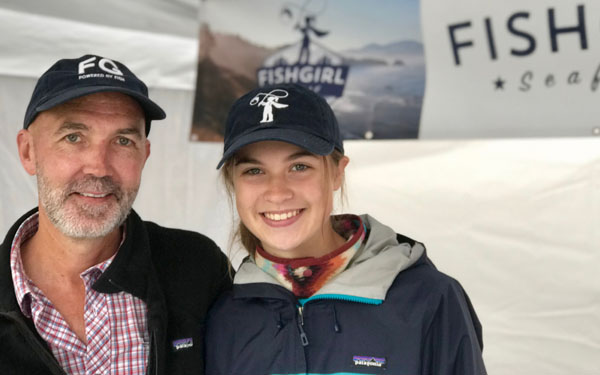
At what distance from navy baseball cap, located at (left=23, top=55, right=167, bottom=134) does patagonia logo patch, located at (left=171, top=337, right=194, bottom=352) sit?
0.53 metres

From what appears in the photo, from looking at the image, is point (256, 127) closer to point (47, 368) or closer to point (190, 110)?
point (47, 368)

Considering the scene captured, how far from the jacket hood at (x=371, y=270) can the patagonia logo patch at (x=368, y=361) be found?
115mm

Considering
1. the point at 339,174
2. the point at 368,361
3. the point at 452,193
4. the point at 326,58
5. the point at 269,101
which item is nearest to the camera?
the point at 368,361

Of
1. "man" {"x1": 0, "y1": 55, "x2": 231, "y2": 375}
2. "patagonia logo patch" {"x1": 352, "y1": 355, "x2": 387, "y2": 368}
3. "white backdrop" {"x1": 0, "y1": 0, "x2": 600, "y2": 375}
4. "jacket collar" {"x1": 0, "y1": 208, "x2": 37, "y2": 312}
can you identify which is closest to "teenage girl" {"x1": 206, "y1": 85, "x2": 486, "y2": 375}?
"patagonia logo patch" {"x1": 352, "y1": 355, "x2": 387, "y2": 368}

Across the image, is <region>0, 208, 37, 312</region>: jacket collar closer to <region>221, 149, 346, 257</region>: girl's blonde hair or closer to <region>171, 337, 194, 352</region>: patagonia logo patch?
<region>171, 337, 194, 352</region>: patagonia logo patch

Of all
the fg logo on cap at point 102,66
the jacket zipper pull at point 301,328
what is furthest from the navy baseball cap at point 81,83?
the jacket zipper pull at point 301,328

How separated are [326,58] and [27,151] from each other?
1.12 metres

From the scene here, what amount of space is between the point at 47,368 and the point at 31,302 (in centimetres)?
17

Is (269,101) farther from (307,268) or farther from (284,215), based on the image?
(307,268)

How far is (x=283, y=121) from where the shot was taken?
1.45m

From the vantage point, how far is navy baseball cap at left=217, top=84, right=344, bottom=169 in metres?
1.43

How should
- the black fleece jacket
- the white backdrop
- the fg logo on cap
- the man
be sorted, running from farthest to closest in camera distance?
the white backdrop
the fg logo on cap
the man
the black fleece jacket

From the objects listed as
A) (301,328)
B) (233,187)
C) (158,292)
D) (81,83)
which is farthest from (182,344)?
(81,83)

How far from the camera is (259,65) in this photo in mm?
2436
